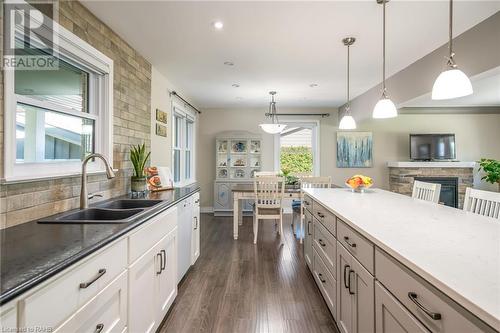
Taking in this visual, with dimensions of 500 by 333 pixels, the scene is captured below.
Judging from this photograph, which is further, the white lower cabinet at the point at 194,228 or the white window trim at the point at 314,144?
the white window trim at the point at 314,144

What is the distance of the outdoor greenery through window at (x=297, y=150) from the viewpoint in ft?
21.1

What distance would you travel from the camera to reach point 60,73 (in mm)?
1901

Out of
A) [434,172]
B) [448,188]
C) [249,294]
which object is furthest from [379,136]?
[249,294]

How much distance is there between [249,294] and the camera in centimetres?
245

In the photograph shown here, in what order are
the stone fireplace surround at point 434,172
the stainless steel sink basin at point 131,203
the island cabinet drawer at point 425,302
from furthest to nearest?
the stone fireplace surround at point 434,172 → the stainless steel sink basin at point 131,203 → the island cabinet drawer at point 425,302

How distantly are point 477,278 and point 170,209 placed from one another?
6.18 ft

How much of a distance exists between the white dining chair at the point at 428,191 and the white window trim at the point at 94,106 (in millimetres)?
2936

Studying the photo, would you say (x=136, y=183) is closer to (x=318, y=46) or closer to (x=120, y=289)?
(x=120, y=289)

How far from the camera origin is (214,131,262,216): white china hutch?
5.90 m

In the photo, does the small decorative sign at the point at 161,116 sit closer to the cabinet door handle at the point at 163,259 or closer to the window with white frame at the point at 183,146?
the window with white frame at the point at 183,146

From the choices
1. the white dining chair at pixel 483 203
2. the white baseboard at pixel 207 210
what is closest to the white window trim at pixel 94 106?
the white dining chair at pixel 483 203

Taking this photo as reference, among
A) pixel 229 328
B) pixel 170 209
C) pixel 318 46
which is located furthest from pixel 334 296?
pixel 318 46

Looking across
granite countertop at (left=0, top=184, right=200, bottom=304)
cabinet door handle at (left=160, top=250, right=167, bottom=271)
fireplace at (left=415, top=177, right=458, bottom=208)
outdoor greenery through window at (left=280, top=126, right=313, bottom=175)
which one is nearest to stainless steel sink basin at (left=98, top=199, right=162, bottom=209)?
cabinet door handle at (left=160, top=250, right=167, bottom=271)

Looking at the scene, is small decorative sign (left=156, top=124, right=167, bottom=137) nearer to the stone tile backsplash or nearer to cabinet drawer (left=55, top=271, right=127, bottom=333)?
the stone tile backsplash
